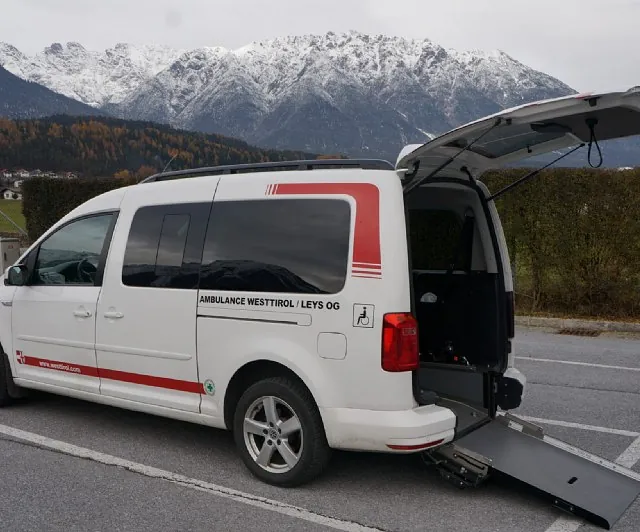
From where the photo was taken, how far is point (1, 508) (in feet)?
13.2

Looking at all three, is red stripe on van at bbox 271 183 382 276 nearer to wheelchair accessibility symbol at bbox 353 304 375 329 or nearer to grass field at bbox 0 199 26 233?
wheelchair accessibility symbol at bbox 353 304 375 329

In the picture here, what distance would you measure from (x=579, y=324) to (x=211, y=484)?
26.4 feet

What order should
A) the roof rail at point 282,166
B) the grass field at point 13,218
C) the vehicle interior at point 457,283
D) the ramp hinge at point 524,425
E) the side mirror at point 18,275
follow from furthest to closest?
the grass field at point 13,218
the side mirror at point 18,275
the vehicle interior at point 457,283
the ramp hinge at point 524,425
the roof rail at point 282,166

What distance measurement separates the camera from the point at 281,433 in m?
4.25

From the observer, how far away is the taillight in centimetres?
386

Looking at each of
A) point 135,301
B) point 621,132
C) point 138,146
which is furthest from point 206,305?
point 138,146

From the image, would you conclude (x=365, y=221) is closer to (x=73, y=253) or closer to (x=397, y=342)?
(x=397, y=342)

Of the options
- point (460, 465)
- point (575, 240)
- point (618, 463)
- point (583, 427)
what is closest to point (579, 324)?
point (575, 240)

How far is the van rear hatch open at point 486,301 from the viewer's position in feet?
12.8

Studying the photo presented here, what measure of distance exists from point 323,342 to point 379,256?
59cm

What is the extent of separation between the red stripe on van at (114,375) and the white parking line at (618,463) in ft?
7.49

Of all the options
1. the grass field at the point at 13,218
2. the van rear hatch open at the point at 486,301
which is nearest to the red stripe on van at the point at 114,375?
the van rear hatch open at the point at 486,301

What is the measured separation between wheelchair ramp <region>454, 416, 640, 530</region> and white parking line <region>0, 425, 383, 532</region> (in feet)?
2.99

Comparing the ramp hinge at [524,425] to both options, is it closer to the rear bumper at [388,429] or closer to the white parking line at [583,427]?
the rear bumper at [388,429]
